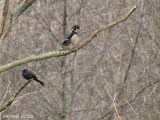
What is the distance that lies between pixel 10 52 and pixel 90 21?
10.1ft

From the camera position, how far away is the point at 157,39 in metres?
10.3

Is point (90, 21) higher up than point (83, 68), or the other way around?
point (90, 21)

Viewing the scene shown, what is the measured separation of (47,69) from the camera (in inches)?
427

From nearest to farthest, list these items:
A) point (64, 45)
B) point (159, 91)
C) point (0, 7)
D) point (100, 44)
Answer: point (0, 7) < point (64, 45) < point (159, 91) < point (100, 44)

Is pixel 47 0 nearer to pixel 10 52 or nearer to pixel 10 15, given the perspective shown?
pixel 10 52

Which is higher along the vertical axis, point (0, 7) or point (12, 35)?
point (12, 35)

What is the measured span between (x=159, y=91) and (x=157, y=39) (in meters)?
2.20

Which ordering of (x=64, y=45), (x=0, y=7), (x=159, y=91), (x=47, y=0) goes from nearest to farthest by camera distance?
(x=0, y=7) → (x=64, y=45) → (x=159, y=91) → (x=47, y=0)

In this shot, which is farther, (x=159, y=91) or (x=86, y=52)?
(x=86, y=52)

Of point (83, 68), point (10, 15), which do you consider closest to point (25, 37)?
point (83, 68)

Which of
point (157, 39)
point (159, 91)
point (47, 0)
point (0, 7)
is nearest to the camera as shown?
point (0, 7)

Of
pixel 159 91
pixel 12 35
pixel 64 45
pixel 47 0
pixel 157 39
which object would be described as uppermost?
pixel 47 0

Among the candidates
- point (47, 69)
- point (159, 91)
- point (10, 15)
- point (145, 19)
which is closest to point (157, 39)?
point (145, 19)

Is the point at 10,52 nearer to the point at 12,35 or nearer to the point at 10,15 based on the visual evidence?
the point at 12,35
